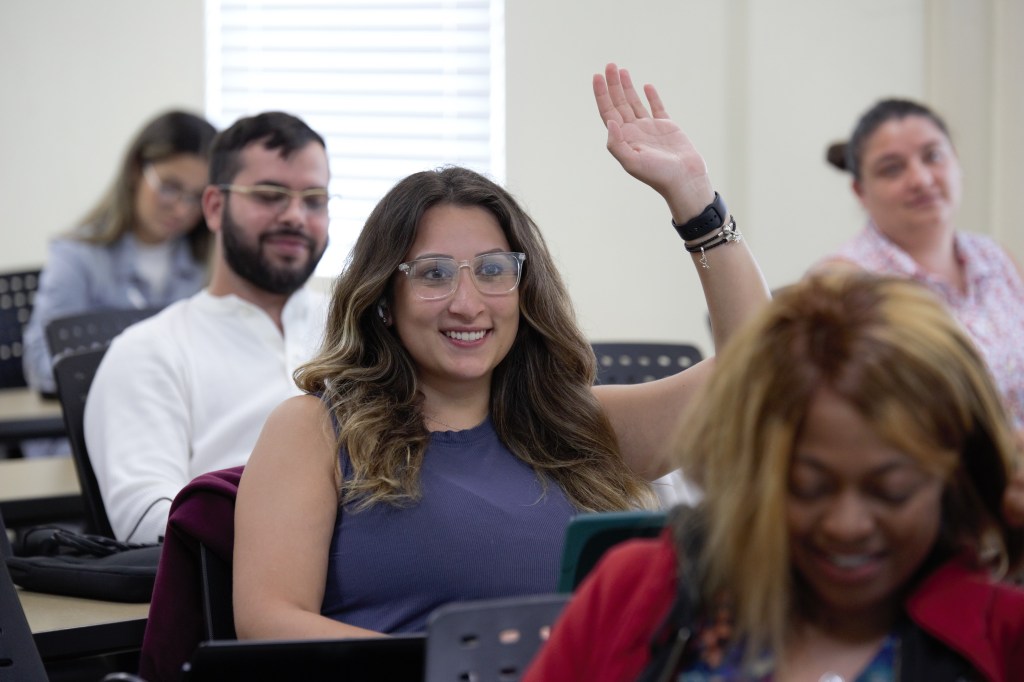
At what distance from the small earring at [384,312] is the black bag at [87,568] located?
1.69 feet

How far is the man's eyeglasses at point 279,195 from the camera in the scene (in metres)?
2.98

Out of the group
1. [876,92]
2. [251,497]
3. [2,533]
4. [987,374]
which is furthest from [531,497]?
[876,92]

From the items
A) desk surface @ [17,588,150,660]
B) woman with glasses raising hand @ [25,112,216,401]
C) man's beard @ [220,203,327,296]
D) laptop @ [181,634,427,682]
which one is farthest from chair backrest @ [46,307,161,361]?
laptop @ [181,634,427,682]

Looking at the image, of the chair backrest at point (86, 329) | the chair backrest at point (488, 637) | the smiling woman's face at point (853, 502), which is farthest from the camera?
the chair backrest at point (86, 329)

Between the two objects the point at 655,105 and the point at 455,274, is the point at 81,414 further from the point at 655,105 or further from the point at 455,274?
the point at 655,105

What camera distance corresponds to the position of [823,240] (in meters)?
4.53

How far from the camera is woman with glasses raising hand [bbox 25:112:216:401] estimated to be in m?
4.24

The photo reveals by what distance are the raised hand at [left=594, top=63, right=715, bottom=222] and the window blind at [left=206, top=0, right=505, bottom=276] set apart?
114 inches

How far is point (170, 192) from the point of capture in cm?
433

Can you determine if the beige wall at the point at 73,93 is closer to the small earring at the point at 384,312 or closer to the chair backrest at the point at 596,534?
the small earring at the point at 384,312

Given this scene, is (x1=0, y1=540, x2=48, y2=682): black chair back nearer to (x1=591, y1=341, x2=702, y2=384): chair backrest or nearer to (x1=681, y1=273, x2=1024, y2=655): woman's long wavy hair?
(x1=681, y1=273, x2=1024, y2=655): woman's long wavy hair

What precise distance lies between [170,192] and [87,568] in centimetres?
255

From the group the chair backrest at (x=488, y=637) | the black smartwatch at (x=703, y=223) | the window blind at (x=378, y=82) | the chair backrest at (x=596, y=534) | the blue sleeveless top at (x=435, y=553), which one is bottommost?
the blue sleeveless top at (x=435, y=553)

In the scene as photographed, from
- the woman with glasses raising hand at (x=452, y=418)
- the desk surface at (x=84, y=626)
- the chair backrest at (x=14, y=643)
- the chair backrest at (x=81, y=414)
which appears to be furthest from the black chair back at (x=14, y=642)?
the chair backrest at (x=81, y=414)
